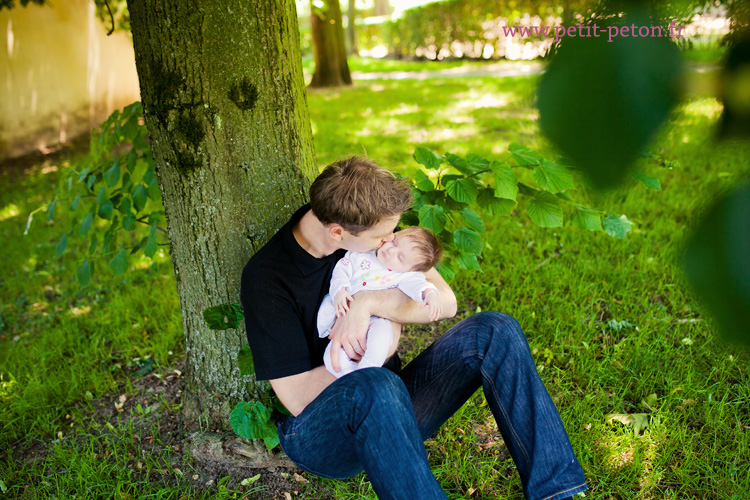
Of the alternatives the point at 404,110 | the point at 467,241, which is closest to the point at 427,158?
the point at 467,241

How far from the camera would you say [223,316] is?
72.9 inches

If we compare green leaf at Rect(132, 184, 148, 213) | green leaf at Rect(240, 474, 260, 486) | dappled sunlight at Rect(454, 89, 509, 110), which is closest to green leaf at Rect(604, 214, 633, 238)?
green leaf at Rect(240, 474, 260, 486)

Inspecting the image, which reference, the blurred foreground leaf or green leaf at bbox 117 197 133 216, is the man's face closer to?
green leaf at bbox 117 197 133 216

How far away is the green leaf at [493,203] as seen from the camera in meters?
1.90

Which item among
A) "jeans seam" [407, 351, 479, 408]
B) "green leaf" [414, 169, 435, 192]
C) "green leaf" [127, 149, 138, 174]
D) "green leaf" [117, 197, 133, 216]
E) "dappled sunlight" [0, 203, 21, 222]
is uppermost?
"green leaf" [127, 149, 138, 174]

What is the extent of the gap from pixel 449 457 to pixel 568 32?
1.92 meters

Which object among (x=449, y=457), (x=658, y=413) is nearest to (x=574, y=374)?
(x=658, y=413)

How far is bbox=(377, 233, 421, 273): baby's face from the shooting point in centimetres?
177

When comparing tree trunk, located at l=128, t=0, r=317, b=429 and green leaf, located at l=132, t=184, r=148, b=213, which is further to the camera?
green leaf, located at l=132, t=184, r=148, b=213

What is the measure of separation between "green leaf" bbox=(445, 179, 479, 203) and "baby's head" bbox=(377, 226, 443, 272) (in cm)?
16

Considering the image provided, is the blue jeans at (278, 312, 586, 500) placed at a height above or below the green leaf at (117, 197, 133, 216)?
below

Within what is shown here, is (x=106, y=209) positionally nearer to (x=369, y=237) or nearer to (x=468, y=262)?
(x=369, y=237)

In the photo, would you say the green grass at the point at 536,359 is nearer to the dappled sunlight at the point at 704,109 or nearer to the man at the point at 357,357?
the man at the point at 357,357

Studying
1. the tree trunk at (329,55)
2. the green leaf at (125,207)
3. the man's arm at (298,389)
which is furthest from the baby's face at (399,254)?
the tree trunk at (329,55)
